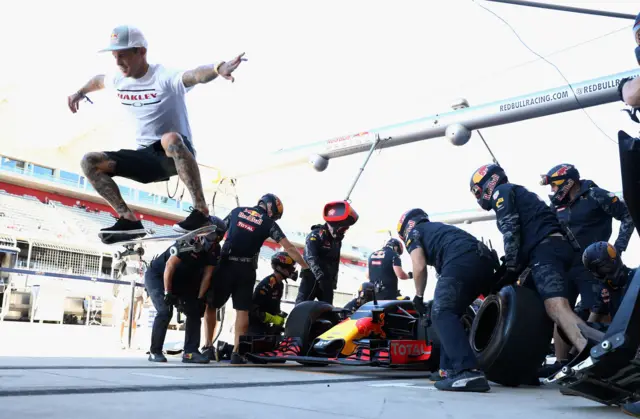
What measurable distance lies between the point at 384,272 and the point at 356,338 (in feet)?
11.8

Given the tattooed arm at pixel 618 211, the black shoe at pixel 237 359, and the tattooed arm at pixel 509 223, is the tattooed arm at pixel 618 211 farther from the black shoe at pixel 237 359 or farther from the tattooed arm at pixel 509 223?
the black shoe at pixel 237 359

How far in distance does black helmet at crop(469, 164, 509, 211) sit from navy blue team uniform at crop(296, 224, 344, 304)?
2.37 meters

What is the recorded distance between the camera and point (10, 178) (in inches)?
821

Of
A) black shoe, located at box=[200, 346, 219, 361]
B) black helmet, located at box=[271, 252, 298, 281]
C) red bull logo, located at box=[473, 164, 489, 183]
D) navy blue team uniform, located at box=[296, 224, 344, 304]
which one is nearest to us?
red bull logo, located at box=[473, 164, 489, 183]

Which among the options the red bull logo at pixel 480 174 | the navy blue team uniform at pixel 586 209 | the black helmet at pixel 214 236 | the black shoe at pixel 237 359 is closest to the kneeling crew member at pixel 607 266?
the navy blue team uniform at pixel 586 209

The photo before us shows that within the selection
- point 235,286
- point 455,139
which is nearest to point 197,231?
point 235,286

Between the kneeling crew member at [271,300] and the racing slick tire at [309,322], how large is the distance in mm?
865

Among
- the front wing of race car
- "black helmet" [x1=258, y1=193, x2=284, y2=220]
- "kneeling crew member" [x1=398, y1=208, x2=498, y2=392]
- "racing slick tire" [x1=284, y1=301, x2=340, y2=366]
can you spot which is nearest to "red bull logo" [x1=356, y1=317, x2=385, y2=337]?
the front wing of race car

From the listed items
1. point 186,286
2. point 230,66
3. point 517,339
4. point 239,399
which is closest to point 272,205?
point 186,286

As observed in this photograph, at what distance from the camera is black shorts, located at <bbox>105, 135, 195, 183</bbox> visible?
4109 mm

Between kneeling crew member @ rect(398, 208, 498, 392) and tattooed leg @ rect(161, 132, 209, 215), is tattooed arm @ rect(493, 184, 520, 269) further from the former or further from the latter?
tattooed leg @ rect(161, 132, 209, 215)

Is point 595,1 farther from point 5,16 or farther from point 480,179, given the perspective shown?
point 5,16

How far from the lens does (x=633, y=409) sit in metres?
2.39

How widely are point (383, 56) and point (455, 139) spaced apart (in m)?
1.62
